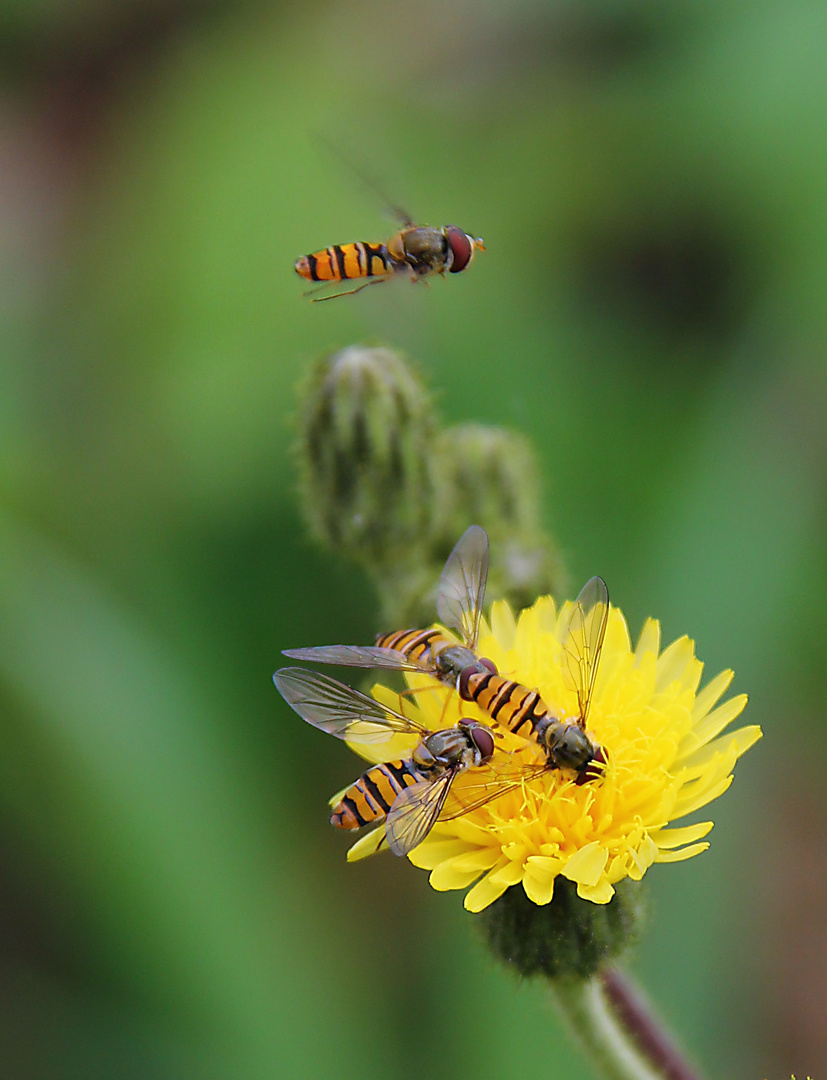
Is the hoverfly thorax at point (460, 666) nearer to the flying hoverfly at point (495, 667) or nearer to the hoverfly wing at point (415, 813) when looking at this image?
the flying hoverfly at point (495, 667)

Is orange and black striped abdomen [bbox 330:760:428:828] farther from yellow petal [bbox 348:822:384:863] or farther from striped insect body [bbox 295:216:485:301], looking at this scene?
striped insect body [bbox 295:216:485:301]

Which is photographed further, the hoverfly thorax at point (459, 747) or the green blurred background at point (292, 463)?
the green blurred background at point (292, 463)

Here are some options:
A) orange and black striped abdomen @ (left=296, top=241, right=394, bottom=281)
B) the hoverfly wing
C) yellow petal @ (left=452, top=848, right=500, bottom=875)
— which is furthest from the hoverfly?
yellow petal @ (left=452, top=848, right=500, bottom=875)

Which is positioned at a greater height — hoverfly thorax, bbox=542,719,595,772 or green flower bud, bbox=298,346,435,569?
green flower bud, bbox=298,346,435,569

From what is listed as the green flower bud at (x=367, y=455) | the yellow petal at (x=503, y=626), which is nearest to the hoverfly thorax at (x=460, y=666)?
the yellow petal at (x=503, y=626)

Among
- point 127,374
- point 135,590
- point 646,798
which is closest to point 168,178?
point 127,374

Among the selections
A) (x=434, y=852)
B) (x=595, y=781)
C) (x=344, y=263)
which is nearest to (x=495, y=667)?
(x=595, y=781)

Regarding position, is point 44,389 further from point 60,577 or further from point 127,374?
point 60,577
